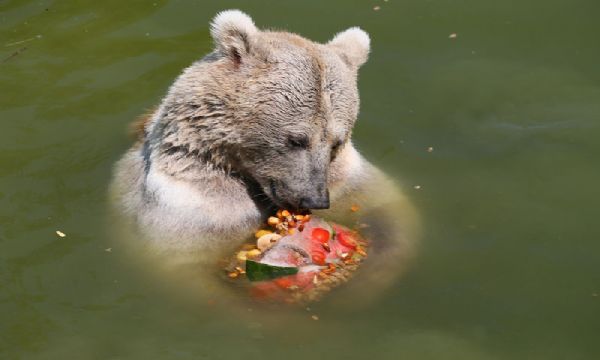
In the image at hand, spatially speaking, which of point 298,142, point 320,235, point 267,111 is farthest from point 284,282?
point 267,111

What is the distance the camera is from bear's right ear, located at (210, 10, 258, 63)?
658cm

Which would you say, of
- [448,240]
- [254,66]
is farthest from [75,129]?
[448,240]

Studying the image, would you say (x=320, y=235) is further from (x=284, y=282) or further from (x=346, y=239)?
(x=284, y=282)

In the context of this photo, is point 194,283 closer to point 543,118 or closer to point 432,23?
point 543,118

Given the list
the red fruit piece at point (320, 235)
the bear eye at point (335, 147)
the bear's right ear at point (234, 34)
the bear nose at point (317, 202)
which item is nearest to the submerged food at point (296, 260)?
the red fruit piece at point (320, 235)

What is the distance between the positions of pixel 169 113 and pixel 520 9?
465 centimetres

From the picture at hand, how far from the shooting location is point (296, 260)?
20.8ft

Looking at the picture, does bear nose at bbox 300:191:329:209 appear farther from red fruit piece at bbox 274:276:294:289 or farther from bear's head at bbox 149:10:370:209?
red fruit piece at bbox 274:276:294:289

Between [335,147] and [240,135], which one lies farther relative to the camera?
[335,147]

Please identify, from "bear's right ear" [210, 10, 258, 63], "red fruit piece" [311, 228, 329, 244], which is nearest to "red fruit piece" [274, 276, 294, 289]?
"red fruit piece" [311, 228, 329, 244]

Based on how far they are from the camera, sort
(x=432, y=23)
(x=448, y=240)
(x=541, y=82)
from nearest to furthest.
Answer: (x=448, y=240) → (x=541, y=82) → (x=432, y=23)

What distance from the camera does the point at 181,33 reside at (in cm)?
980

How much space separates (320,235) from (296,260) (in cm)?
30

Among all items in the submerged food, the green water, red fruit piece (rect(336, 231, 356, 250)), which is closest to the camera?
the green water
